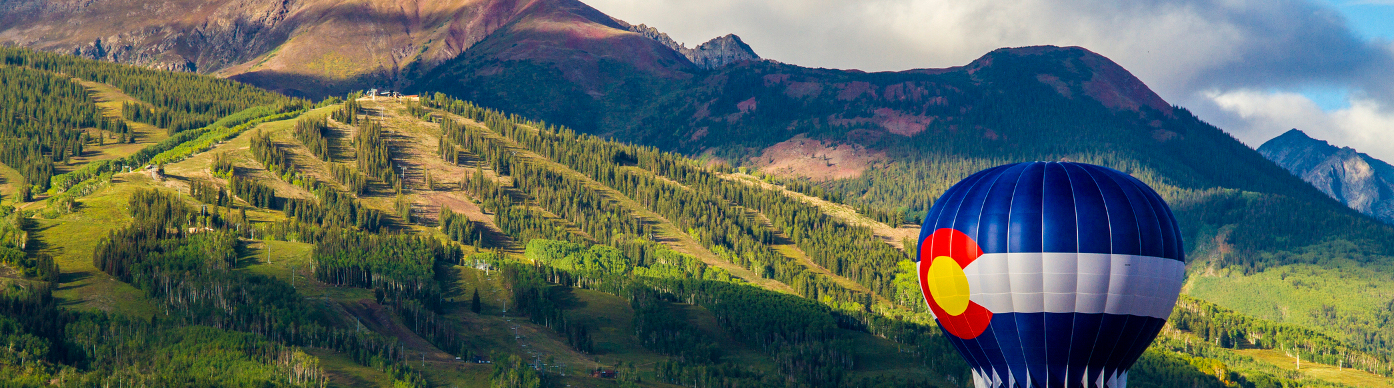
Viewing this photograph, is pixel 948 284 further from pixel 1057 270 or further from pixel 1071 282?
pixel 1071 282

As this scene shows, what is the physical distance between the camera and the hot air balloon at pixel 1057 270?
9631 centimetres

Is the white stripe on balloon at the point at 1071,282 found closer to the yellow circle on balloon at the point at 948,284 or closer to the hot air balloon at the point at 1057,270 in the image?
the hot air balloon at the point at 1057,270

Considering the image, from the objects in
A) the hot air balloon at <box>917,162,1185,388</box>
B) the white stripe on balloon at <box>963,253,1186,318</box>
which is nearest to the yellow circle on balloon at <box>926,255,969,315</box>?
the hot air balloon at <box>917,162,1185,388</box>

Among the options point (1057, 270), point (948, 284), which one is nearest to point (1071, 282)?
point (1057, 270)

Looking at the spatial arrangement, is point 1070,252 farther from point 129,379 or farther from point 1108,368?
point 129,379

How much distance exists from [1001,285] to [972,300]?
296 cm

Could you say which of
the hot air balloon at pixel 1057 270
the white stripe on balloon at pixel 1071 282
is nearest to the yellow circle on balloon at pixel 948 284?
the hot air balloon at pixel 1057 270

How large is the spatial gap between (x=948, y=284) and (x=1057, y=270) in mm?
8941

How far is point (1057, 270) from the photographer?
96375mm

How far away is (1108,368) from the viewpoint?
10106 centimetres

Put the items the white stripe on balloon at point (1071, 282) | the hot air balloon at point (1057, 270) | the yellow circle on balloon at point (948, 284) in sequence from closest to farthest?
the white stripe on balloon at point (1071, 282) < the hot air balloon at point (1057, 270) < the yellow circle on balloon at point (948, 284)

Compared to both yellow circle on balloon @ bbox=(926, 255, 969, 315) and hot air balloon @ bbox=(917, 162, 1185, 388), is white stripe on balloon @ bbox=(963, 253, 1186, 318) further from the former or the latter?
yellow circle on balloon @ bbox=(926, 255, 969, 315)

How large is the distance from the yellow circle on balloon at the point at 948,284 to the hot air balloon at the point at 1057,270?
9cm

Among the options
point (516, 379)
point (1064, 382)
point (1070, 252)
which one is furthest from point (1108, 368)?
point (516, 379)
